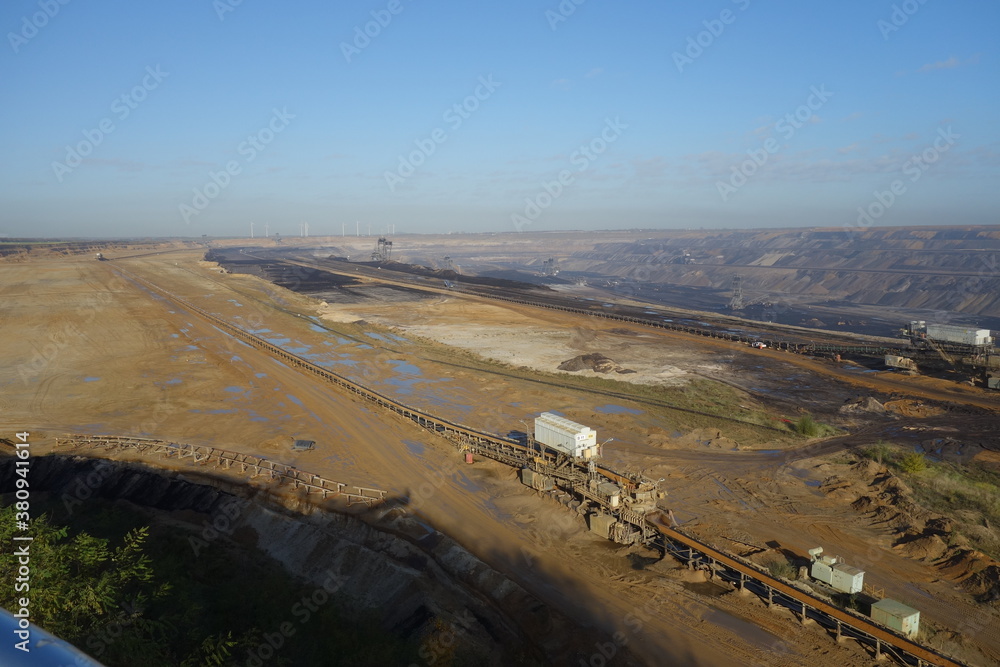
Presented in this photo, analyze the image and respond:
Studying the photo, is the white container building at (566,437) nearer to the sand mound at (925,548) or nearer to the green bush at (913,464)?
the sand mound at (925,548)

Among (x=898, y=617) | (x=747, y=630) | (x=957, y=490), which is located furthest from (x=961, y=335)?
(x=747, y=630)

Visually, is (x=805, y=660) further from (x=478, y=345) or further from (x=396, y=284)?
(x=396, y=284)

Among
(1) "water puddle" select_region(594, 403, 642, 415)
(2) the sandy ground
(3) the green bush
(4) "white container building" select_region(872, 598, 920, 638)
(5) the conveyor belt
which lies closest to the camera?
(5) the conveyor belt

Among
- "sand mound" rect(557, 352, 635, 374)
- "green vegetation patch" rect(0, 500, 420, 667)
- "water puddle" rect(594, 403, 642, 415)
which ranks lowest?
"water puddle" rect(594, 403, 642, 415)

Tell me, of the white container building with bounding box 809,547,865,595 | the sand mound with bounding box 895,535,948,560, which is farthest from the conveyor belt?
the sand mound with bounding box 895,535,948,560

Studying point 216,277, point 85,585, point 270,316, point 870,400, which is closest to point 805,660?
point 85,585

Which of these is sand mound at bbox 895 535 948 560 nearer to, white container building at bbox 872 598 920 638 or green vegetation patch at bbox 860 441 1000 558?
green vegetation patch at bbox 860 441 1000 558
